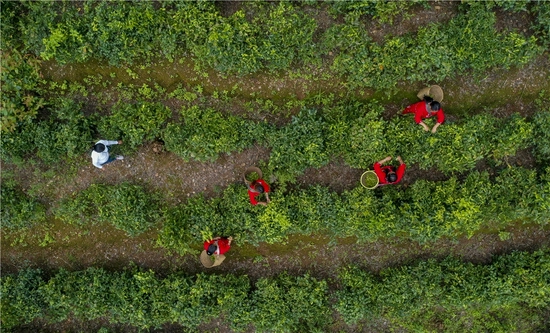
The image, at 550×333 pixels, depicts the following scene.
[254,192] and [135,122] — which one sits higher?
[135,122]

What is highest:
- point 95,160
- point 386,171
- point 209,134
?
point 386,171

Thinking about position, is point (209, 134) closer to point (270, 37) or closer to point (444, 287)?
point (270, 37)

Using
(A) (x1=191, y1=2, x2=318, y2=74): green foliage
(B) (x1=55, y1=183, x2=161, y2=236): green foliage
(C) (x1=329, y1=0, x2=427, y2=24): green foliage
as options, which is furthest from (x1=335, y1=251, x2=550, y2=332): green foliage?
(C) (x1=329, y1=0, x2=427, y2=24): green foliage

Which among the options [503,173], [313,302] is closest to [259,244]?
[313,302]

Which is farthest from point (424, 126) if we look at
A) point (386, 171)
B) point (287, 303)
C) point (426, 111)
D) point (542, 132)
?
point (287, 303)

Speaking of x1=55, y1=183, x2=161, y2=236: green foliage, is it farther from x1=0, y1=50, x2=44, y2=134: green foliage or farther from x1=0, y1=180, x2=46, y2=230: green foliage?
x1=0, y1=50, x2=44, y2=134: green foliage

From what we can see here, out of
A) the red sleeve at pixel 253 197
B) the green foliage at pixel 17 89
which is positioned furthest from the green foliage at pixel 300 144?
the green foliage at pixel 17 89
